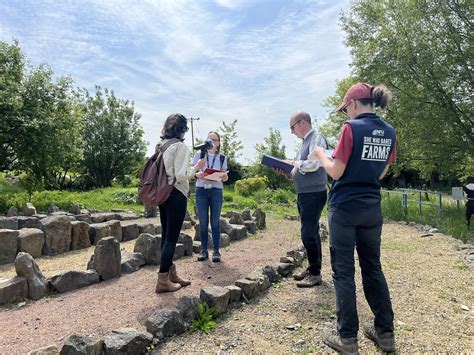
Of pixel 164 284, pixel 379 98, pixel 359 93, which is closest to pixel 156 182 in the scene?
pixel 164 284

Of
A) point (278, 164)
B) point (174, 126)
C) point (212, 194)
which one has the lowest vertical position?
point (212, 194)

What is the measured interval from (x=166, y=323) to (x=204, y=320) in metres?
0.43

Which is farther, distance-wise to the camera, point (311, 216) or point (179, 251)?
point (179, 251)

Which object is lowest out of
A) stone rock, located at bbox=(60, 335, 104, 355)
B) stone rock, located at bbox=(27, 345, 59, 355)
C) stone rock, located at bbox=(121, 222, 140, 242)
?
stone rock, located at bbox=(27, 345, 59, 355)

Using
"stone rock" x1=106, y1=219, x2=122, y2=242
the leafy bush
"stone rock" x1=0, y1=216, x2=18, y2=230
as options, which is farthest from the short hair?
the leafy bush

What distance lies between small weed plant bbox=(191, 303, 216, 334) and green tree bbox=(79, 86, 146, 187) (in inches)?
1028

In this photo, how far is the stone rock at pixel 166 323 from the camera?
3279 millimetres

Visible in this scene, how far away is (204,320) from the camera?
142 inches

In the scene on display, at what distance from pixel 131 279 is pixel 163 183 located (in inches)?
65.4

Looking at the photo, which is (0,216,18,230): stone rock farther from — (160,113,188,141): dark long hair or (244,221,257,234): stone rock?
(160,113,188,141): dark long hair

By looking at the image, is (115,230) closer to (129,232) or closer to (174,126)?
(129,232)

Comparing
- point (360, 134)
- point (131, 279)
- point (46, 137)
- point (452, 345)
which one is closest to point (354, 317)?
point (452, 345)

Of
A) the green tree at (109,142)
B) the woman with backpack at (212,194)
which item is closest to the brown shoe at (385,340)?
the woman with backpack at (212,194)

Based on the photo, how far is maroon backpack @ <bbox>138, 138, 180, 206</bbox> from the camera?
13.6ft
